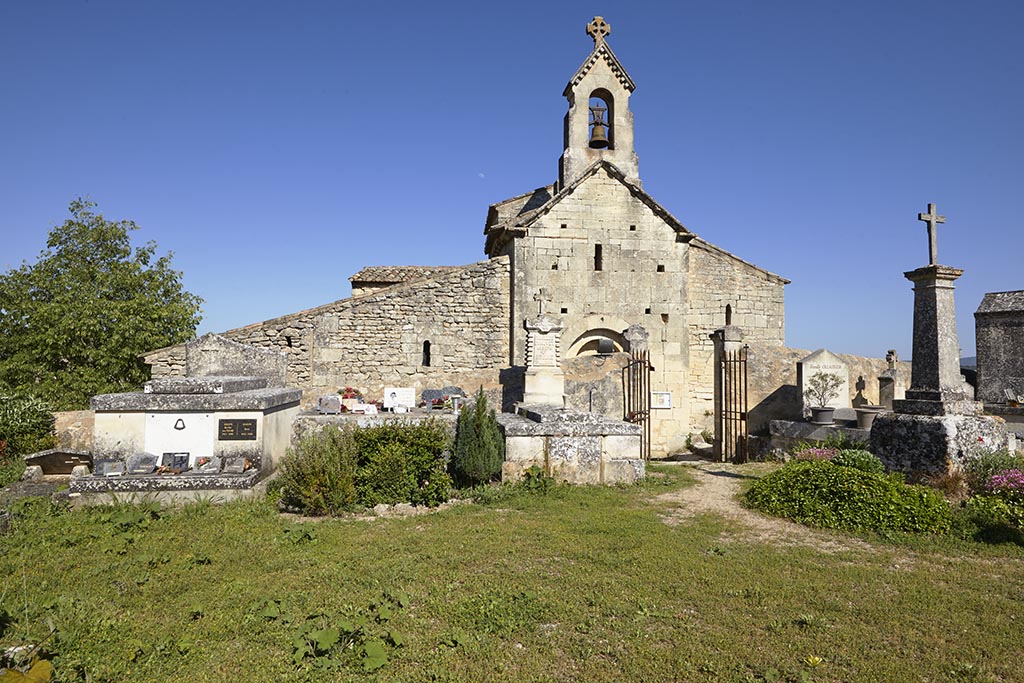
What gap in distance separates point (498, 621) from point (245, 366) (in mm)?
6888

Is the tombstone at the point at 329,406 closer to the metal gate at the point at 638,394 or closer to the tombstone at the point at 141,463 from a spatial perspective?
the tombstone at the point at 141,463

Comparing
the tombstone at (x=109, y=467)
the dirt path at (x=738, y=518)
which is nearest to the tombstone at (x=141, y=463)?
the tombstone at (x=109, y=467)

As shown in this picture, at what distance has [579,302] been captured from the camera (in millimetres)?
16078

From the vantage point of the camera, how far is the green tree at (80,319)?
15.8m

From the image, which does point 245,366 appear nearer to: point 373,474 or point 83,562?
point 373,474

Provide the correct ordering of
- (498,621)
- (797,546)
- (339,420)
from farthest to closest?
(339,420) < (797,546) < (498,621)

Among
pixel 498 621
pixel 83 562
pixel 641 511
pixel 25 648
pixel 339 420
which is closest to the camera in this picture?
pixel 25 648

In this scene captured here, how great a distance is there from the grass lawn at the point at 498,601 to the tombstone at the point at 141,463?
0.74m

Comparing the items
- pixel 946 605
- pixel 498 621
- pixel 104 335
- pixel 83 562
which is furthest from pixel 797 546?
pixel 104 335

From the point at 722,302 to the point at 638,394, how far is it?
5561 millimetres

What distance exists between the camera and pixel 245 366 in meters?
9.23

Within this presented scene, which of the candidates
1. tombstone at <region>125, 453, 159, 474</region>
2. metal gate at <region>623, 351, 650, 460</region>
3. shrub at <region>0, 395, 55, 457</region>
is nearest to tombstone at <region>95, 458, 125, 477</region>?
tombstone at <region>125, 453, 159, 474</region>

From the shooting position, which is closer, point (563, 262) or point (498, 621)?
point (498, 621)

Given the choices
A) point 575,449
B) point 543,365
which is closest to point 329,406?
point 543,365
